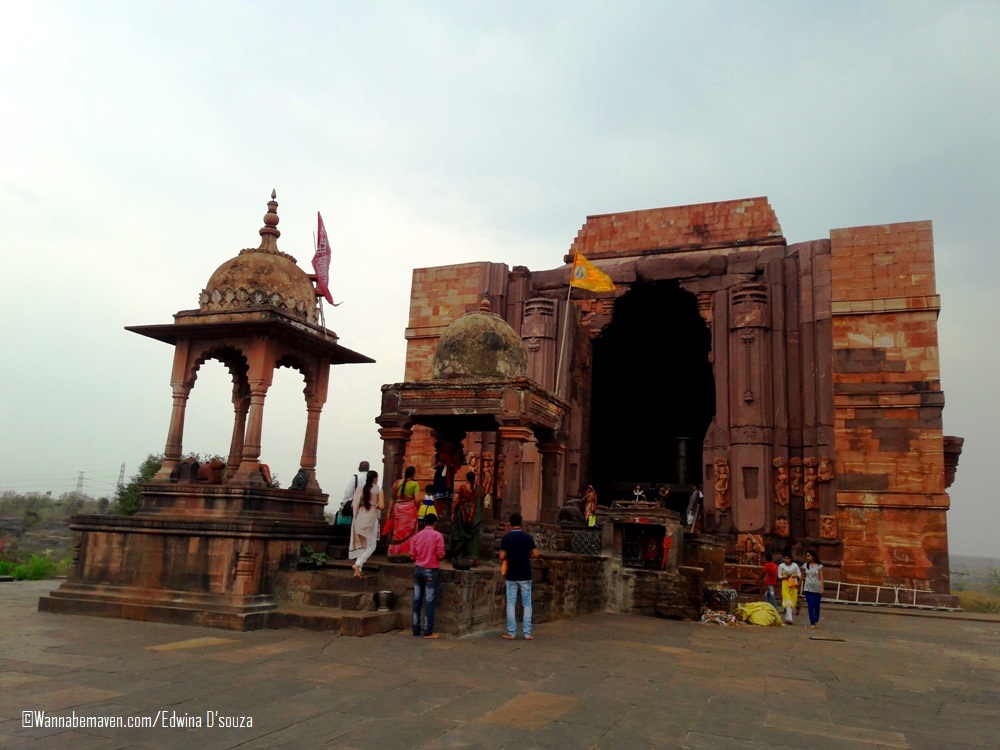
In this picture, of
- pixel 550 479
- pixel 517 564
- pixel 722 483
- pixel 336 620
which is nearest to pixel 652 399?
pixel 722 483

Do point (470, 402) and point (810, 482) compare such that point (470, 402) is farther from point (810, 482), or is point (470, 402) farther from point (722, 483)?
point (810, 482)

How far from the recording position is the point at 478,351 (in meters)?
10.9

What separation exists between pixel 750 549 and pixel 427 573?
11.2 metres

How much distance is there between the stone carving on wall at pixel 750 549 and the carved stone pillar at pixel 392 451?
966 cm

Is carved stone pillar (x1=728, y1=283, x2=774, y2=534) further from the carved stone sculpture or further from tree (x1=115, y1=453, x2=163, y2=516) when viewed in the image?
tree (x1=115, y1=453, x2=163, y2=516)

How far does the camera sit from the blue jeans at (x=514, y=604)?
823 cm

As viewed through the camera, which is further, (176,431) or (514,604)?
(176,431)

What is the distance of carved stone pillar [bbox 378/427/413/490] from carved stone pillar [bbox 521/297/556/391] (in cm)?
941

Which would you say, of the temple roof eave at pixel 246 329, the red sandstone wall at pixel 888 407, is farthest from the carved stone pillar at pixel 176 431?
the red sandstone wall at pixel 888 407

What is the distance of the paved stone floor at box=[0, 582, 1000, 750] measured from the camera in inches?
172

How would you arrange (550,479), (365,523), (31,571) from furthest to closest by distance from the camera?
(31,571) → (550,479) → (365,523)

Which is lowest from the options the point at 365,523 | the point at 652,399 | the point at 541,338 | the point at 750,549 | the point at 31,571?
the point at 31,571

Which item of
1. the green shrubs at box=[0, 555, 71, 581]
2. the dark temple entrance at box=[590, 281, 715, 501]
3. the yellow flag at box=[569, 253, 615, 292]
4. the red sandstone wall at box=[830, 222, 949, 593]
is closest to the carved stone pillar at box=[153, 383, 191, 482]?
the green shrubs at box=[0, 555, 71, 581]

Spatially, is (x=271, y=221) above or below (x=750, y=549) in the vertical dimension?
above
